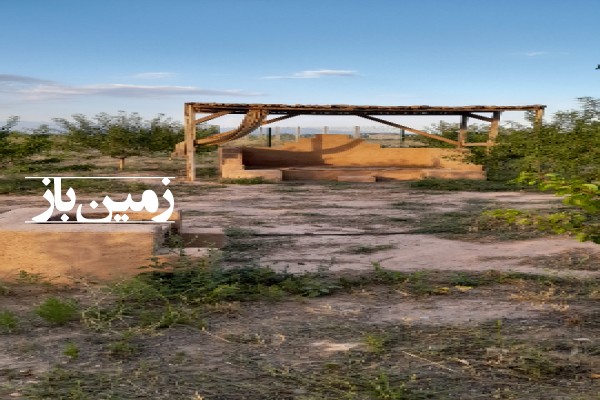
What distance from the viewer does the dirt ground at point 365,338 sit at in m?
3.97

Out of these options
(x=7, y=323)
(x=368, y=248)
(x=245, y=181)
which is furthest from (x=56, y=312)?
(x=245, y=181)

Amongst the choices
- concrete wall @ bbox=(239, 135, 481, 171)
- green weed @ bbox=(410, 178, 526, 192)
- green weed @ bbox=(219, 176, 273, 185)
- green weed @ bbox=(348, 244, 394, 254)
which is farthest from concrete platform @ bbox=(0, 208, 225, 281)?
concrete wall @ bbox=(239, 135, 481, 171)

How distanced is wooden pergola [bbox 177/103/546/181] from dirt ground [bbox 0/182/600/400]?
11.5 metres

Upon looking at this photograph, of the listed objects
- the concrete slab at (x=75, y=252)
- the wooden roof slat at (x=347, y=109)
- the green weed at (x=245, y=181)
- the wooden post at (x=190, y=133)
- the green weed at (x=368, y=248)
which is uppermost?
the wooden roof slat at (x=347, y=109)

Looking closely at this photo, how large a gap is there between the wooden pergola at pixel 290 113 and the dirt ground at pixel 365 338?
454 inches

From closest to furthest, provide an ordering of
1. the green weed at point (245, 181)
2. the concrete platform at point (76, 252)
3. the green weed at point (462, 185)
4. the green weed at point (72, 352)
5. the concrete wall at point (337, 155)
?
the green weed at point (72, 352), the concrete platform at point (76, 252), the green weed at point (462, 185), the green weed at point (245, 181), the concrete wall at point (337, 155)

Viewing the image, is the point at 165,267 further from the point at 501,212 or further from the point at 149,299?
the point at 501,212

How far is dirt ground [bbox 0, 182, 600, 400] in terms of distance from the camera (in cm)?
397

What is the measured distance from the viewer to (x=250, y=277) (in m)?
6.68

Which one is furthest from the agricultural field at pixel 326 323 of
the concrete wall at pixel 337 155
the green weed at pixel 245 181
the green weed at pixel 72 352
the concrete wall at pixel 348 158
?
the concrete wall at pixel 337 155

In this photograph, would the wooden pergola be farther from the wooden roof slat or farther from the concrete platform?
the concrete platform

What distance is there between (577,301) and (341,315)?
2.20m

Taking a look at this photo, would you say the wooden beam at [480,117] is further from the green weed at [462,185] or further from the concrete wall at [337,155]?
the green weed at [462,185]

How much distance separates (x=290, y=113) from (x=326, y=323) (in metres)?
16.1
